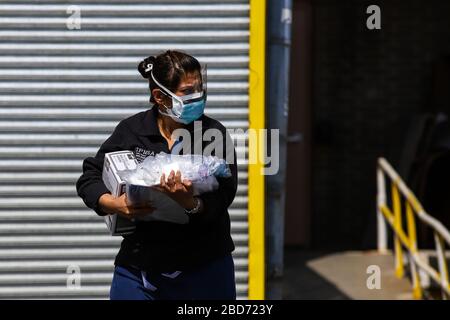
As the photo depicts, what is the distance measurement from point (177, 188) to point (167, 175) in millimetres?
67

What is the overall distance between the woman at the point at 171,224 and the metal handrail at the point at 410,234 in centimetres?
332

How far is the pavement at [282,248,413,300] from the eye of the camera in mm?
7621

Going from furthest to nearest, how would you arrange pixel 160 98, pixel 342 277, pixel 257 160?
pixel 342 277
pixel 257 160
pixel 160 98

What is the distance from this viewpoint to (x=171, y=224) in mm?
3836

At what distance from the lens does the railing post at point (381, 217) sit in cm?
884

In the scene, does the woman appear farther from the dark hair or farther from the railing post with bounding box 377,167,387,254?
the railing post with bounding box 377,167,387,254

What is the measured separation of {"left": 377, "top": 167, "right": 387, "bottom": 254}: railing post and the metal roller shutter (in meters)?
3.46

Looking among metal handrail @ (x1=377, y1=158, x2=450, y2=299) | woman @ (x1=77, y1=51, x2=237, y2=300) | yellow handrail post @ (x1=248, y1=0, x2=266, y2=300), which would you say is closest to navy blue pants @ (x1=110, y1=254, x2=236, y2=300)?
woman @ (x1=77, y1=51, x2=237, y2=300)

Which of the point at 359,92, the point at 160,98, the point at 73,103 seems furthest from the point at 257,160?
the point at 359,92

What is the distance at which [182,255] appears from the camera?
12.6 ft

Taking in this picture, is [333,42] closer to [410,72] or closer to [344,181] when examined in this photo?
[410,72]

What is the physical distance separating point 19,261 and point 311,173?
5.06m

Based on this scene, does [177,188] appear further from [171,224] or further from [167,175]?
[171,224]
